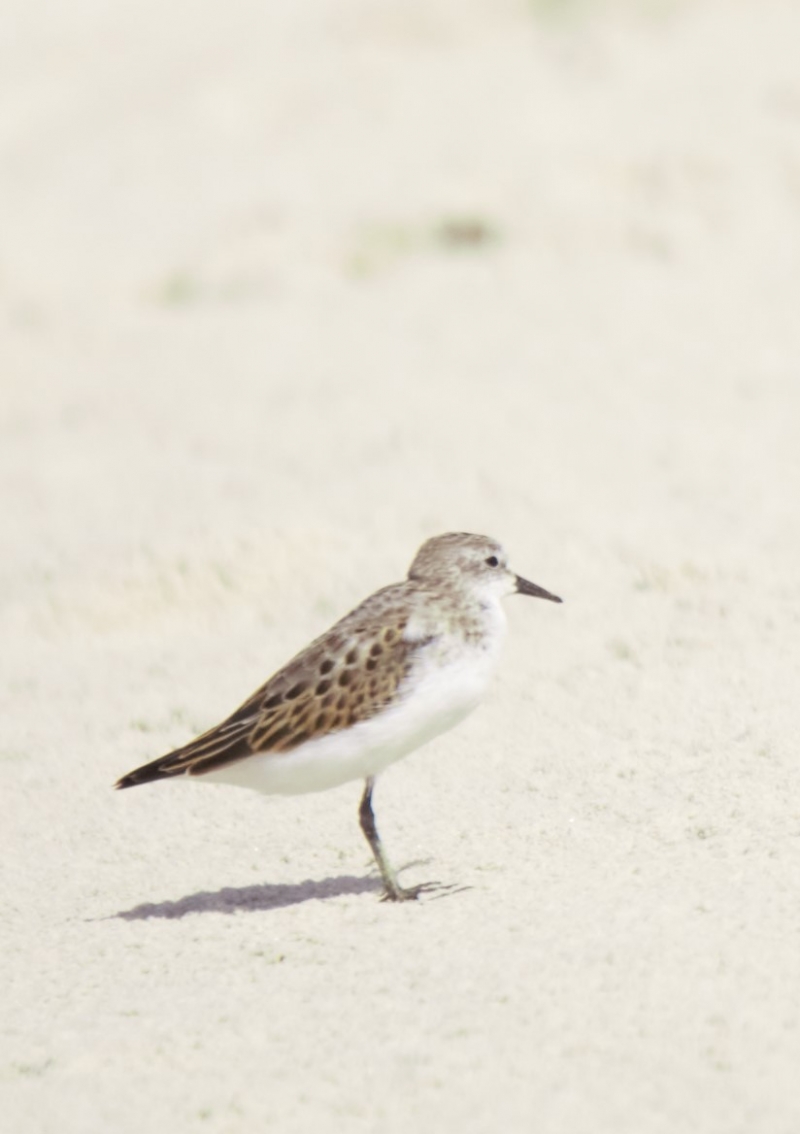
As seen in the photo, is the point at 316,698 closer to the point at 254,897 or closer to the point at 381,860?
the point at 381,860

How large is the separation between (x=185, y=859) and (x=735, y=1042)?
1.83 metres

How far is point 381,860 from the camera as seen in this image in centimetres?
457

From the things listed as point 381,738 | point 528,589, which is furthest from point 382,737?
point 528,589

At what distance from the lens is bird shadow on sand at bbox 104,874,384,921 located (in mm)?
4664

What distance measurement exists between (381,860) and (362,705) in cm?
41

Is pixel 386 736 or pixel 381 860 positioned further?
pixel 381 860

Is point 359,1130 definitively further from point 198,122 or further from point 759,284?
point 198,122

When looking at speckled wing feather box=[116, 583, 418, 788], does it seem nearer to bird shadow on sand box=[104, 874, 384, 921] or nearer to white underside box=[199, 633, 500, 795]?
white underside box=[199, 633, 500, 795]

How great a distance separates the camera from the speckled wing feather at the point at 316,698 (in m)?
4.49

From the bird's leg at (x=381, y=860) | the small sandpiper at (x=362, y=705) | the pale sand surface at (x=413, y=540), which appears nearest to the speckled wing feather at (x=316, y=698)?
the small sandpiper at (x=362, y=705)

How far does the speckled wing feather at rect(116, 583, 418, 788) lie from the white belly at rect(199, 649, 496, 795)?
0.03 m

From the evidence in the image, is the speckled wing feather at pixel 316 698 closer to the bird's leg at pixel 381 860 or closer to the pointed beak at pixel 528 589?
the bird's leg at pixel 381 860

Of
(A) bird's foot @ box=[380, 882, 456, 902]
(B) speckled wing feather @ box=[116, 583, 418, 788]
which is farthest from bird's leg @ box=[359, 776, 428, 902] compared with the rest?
(B) speckled wing feather @ box=[116, 583, 418, 788]

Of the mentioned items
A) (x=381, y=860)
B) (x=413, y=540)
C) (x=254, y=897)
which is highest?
(x=381, y=860)
